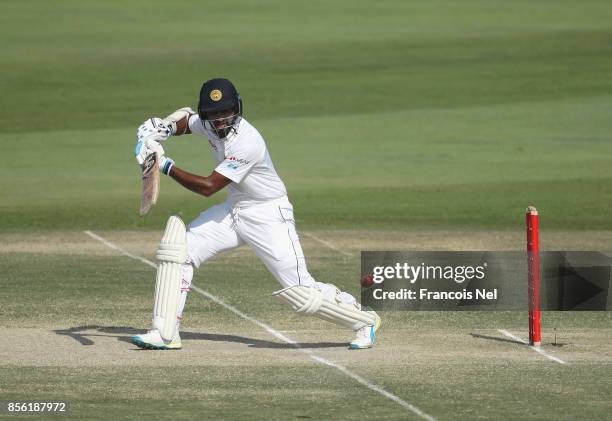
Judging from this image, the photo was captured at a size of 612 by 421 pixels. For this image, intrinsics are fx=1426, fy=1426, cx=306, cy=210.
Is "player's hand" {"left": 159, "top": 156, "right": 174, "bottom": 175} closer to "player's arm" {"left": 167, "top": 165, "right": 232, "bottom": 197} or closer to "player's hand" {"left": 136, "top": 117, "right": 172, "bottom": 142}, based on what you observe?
"player's arm" {"left": 167, "top": 165, "right": 232, "bottom": 197}

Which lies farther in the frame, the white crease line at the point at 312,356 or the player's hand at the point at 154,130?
the player's hand at the point at 154,130

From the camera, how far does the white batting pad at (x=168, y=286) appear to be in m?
11.1

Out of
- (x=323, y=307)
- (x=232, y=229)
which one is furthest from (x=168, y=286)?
(x=323, y=307)

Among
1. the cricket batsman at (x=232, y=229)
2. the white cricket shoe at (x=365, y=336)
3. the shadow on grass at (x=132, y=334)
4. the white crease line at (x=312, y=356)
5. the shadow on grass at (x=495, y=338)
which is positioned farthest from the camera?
the shadow on grass at (x=495, y=338)

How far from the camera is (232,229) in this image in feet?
37.2

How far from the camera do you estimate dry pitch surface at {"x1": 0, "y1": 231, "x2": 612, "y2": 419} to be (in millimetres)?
9211

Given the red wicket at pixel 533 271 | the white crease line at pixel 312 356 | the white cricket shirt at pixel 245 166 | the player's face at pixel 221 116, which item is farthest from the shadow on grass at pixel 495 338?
the player's face at pixel 221 116

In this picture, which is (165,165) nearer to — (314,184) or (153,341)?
(153,341)

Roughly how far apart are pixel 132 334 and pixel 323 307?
6.08 feet

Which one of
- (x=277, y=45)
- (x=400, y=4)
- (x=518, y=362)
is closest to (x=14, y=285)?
(x=518, y=362)

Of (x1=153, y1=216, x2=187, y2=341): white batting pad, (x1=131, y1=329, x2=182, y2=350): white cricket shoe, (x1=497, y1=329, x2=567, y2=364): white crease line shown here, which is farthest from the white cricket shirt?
(x1=497, y1=329, x2=567, y2=364): white crease line

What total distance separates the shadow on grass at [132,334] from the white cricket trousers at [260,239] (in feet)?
1.88

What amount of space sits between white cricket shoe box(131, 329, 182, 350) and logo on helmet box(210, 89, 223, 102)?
73.4 inches

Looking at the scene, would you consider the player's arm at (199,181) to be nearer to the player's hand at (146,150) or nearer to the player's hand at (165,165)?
the player's hand at (165,165)
